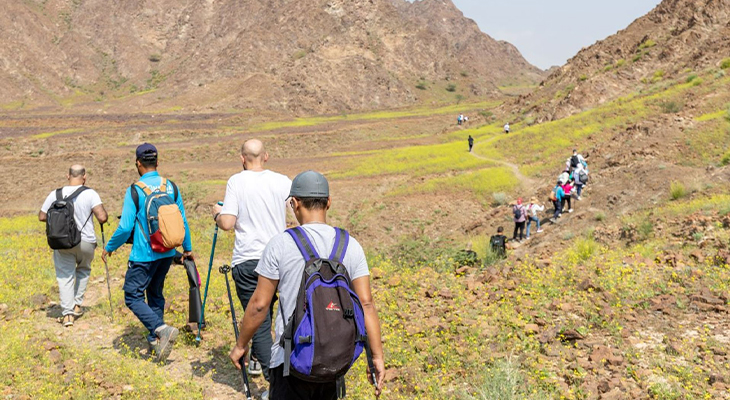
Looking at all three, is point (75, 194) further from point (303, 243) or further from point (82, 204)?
point (303, 243)

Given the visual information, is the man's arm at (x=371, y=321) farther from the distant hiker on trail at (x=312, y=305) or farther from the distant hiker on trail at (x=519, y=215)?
the distant hiker on trail at (x=519, y=215)

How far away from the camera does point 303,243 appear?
294 centimetres

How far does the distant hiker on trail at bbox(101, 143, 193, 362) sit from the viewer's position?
17.8 feet

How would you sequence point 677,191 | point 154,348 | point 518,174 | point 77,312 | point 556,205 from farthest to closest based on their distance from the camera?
point 518,174 < point 556,205 < point 677,191 < point 77,312 < point 154,348

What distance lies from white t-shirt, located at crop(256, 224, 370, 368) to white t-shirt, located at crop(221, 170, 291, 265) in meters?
1.66

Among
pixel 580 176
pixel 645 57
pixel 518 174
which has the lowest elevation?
pixel 518 174

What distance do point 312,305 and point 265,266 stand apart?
1.54 feet

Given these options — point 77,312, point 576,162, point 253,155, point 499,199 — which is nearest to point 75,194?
point 77,312

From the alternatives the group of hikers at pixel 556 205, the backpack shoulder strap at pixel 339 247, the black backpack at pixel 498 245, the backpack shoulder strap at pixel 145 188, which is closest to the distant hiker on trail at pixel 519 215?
the group of hikers at pixel 556 205

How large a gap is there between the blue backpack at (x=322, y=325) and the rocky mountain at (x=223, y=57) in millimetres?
72459

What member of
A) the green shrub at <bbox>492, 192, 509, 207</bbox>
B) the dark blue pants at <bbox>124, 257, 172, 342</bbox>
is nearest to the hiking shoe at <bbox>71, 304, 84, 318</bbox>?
the dark blue pants at <bbox>124, 257, 172, 342</bbox>

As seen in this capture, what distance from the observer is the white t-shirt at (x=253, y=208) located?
183 inches

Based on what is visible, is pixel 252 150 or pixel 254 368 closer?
pixel 252 150

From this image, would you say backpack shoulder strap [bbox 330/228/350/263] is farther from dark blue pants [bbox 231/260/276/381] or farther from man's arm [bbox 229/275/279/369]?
dark blue pants [bbox 231/260/276/381]
